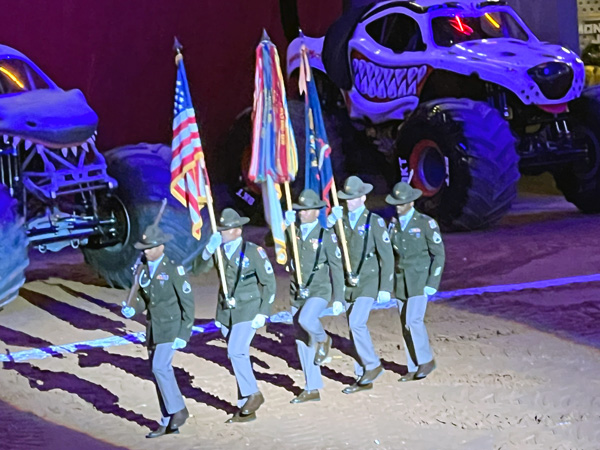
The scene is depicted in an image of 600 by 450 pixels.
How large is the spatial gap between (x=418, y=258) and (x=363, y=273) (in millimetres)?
413

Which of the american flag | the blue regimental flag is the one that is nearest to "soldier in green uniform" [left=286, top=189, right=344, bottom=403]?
the american flag

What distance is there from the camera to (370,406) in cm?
676

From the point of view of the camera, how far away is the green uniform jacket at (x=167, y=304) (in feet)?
20.7

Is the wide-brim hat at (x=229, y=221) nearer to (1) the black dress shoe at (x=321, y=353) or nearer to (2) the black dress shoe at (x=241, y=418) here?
(1) the black dress shoe at (x=321, y=353)

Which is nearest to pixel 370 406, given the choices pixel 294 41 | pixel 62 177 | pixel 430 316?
pixel 430 316

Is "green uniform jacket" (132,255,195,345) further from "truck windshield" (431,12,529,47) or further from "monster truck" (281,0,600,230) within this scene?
"truck windshield" (431,12,529,47)

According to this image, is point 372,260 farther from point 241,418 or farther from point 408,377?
point 241,418

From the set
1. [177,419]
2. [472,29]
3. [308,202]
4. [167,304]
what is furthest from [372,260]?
[472,29]

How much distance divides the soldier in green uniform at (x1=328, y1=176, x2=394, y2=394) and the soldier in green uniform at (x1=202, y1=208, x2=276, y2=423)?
0.75m

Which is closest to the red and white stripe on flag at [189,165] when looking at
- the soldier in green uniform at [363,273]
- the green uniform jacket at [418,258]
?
the soldier in green uniform at [363,273]

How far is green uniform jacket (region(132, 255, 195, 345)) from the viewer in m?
6.30

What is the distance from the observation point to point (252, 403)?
21.6 ft

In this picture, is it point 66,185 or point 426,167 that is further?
point 426,167

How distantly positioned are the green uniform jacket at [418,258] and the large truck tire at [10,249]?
320cm
